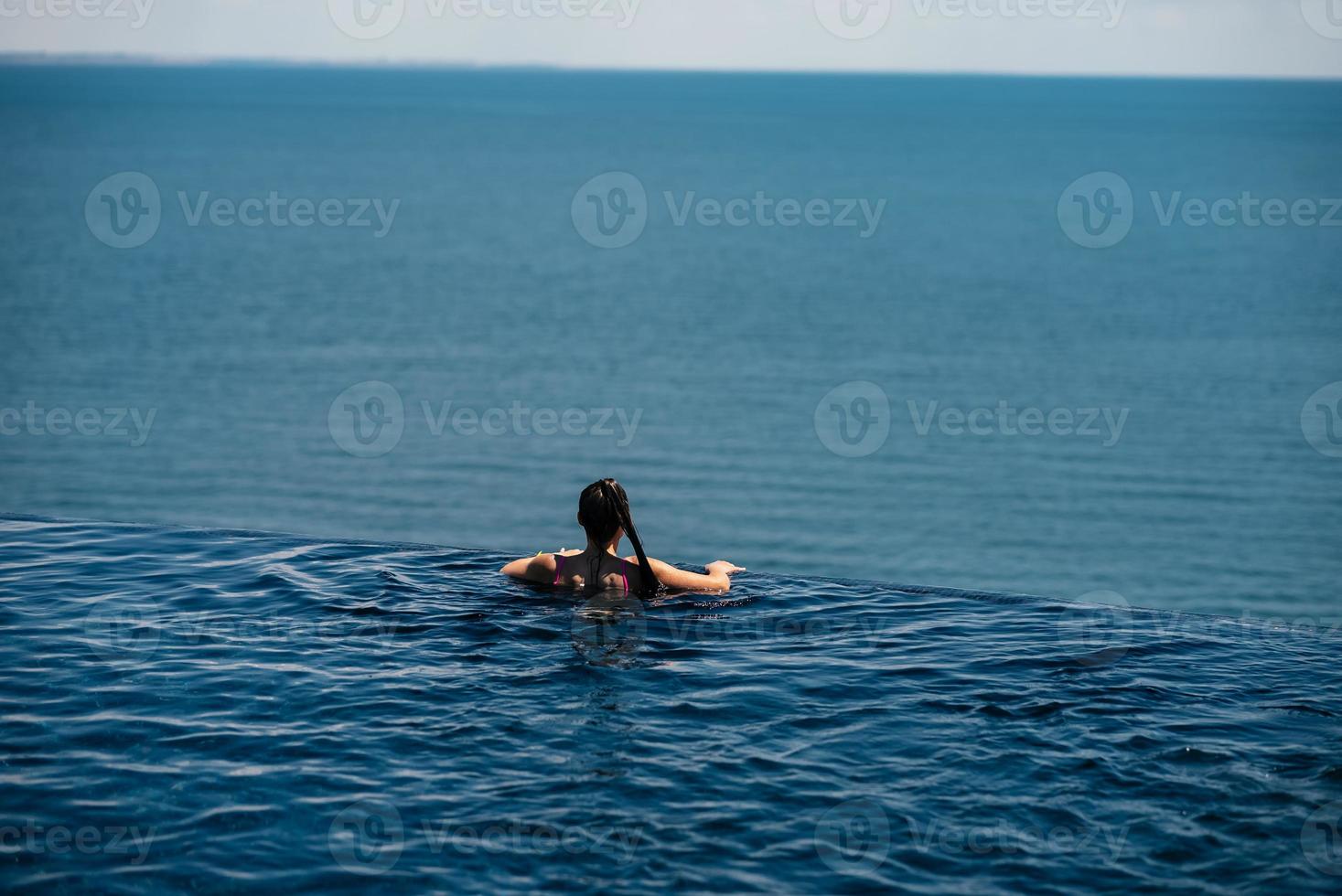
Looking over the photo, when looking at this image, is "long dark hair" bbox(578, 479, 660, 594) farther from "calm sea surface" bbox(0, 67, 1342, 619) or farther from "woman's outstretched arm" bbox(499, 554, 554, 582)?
"calm sea surface" bbox(0, 67, 1342, 619)

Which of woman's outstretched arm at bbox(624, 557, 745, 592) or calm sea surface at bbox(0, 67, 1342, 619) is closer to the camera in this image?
woman's outstretched arm at bbox(624, 557, 745, 592)

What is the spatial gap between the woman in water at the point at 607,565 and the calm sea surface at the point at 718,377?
41903 millimetres

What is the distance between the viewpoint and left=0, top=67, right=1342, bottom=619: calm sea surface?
62.4 meters

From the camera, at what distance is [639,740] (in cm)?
866

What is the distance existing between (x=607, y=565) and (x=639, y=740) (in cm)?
301

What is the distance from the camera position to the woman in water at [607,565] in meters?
11.0

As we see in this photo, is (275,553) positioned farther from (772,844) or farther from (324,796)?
(772,844)

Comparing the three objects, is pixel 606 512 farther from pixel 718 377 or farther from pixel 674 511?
pixel 718 377

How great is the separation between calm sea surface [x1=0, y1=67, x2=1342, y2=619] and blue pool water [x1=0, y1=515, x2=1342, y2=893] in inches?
1677

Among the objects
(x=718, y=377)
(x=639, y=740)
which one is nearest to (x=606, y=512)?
(x=639, y=740)

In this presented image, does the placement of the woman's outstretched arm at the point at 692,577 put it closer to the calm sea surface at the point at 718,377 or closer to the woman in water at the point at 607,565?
the woman in water at the point at 607,565

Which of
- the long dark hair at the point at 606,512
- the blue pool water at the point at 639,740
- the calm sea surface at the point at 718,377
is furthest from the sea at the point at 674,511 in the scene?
the long dark hair at the point at 606,512

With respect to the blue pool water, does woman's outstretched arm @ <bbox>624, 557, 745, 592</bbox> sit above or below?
above

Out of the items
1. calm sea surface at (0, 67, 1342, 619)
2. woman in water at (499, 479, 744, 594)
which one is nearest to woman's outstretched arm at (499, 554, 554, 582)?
woman in water at (499, 479, 744, 594)
